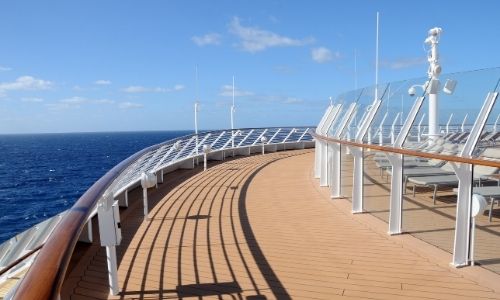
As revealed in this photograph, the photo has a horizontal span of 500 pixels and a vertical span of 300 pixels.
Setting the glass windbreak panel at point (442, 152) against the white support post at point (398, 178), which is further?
the white support post at point (398, 178)

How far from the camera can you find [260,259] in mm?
3775

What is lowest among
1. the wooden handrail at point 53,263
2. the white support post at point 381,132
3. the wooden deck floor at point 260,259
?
the wooden deck floor at point 260,259

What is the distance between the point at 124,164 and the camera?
325 cm

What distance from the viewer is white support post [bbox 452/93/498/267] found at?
3.35 metres

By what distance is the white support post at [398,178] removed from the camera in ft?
14.2

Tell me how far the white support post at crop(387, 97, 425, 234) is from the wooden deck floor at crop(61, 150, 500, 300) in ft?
0.74

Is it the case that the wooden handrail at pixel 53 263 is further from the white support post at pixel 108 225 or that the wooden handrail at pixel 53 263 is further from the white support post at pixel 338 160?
the white support post at pixel 338 160


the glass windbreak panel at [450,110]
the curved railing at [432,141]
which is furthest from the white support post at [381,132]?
the glass windbreak panel at [450,110]

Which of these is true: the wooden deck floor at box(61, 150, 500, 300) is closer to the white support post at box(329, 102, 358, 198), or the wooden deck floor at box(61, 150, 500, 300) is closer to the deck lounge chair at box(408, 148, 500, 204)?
the white support post at box(329, 102, 358, 198)

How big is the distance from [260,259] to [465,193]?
1.88 meters

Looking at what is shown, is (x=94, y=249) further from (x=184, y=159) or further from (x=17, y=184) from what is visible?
(x=17, y=184)

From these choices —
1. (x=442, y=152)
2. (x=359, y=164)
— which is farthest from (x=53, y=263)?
(x=359, y=164)

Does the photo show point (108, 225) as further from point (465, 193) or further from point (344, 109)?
point (344, 109)

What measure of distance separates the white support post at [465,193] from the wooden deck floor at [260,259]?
0.18m
